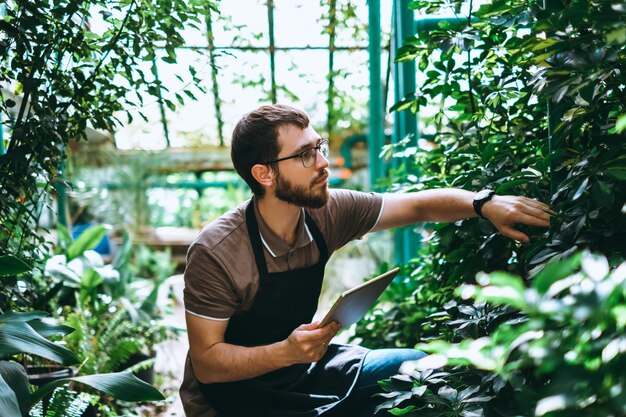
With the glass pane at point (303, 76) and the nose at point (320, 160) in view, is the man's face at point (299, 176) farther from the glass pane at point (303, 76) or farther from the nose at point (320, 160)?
the glass pane at point (303, 76)

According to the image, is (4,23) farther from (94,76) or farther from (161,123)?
(161,123)

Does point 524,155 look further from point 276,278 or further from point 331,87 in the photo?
point 331,87

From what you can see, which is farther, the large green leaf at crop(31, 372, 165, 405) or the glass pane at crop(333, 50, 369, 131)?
the glass pane at crop(333, 50, 369, 131)

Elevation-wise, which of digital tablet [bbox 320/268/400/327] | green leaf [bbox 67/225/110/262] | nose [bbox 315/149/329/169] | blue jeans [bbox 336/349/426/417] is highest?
nose [bbox 315/149/329/169]

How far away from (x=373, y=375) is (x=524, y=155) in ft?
2.82

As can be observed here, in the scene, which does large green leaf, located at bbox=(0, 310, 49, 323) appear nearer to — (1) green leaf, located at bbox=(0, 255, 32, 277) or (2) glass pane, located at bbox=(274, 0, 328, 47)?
(1) green leaf, located at bbox=(0, 255, 32, 277)

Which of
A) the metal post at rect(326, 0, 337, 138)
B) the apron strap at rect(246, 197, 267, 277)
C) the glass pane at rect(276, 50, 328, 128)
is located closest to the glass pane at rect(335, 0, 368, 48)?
the metal post at rect(326, 0, 337, 138)

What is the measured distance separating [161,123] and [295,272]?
8190 millimetres

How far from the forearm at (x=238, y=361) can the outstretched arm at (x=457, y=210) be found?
2.25 ft

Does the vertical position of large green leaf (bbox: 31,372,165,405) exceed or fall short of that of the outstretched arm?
it falls short

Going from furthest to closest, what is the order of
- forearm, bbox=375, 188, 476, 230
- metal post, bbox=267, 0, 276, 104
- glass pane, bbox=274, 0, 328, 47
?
1. metal post, bbox=267, 0, 276, 104
2. glass pane, bbox=274, 0, 328, 47
3. forearm, bbox=375, 188, 476, 230

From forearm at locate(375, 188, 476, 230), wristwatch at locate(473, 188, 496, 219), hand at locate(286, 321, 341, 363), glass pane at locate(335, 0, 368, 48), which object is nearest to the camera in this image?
hand at locate(286, 321, 341, 363)

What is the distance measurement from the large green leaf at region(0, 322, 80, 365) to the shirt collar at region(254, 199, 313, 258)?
682 millimetres

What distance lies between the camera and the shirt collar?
2.31m
